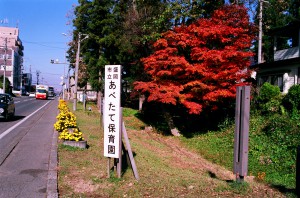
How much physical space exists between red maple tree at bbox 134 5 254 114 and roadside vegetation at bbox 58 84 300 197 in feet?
7.57

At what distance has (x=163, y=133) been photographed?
1875cm

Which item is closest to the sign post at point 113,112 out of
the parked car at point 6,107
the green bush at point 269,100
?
the green bush at point 269,100

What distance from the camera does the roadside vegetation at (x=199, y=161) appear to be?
599cm

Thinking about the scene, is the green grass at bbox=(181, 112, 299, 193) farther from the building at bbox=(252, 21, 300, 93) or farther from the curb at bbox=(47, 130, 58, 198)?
the curb at bbox=(47, 130, 58, 198)

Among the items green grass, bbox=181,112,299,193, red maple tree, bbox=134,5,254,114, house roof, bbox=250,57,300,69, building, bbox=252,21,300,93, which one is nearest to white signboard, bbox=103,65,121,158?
green grass, bbox=181,112,299,193

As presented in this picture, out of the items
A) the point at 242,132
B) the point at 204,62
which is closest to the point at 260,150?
the point at 204,62

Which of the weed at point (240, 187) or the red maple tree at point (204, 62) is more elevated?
the red maple tree at point (204, 62)

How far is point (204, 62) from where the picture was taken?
14578 mm

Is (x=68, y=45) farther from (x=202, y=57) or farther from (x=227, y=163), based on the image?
(x=227, y=163)

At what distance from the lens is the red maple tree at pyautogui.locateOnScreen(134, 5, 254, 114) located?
14.4 m

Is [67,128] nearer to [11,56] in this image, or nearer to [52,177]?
Answer: [52,177]

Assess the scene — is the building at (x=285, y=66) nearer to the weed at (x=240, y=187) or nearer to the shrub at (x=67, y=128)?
the shrub at (x=67, y=128)

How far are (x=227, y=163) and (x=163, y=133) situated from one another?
6.74 meters

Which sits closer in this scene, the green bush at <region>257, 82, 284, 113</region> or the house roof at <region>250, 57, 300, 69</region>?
the green bush at <region>257, 82, 284, 113</region>
